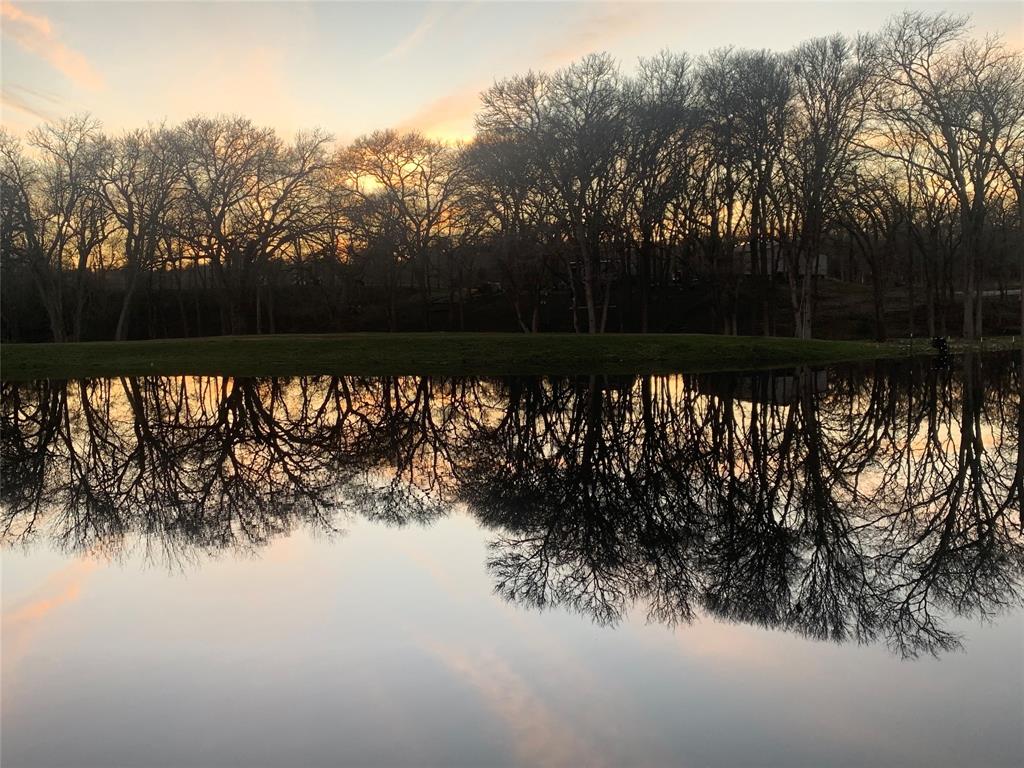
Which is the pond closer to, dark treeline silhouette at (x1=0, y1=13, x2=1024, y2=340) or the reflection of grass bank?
the reflection of grass bank

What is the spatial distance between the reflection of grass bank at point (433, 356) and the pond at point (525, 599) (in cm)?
1782

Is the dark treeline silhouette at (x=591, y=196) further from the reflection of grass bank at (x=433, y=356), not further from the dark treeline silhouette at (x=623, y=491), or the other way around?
the dark treeline silhouette at (x=623, y=491)

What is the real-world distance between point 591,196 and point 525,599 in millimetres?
40149

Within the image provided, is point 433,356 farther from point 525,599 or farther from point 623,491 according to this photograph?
point 525,599

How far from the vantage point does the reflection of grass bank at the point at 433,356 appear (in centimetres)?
3303

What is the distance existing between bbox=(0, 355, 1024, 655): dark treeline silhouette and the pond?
55 millimetres

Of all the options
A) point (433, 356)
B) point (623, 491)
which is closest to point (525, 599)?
point (623, 491)

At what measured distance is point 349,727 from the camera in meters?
4.76

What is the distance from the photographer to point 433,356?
34125 mm

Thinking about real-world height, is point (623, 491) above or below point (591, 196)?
below

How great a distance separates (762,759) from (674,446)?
971cm

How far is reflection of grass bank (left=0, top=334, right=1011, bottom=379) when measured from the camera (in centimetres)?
3303

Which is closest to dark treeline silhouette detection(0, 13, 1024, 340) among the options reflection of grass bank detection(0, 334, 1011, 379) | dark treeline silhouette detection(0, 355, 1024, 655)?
reflection of grass bank detection(0, 334, 1011, 379)

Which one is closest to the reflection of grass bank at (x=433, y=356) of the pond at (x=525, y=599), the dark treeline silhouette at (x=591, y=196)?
the dark treeline silhouette at (x=591, y=196)
